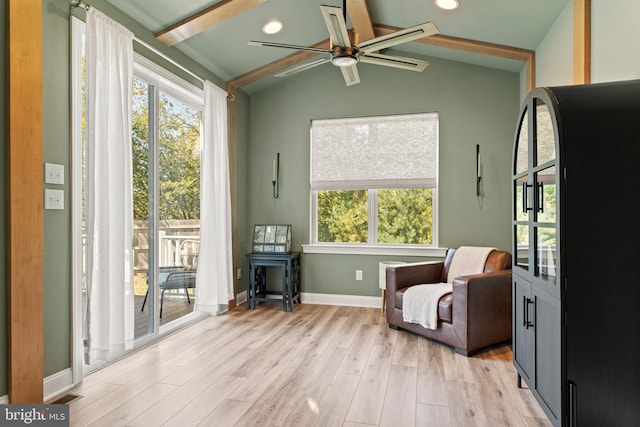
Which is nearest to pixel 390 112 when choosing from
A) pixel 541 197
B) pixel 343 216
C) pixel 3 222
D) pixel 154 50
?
pixel 343 216

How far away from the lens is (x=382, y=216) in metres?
4.57

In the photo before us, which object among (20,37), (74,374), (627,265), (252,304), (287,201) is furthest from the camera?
(287,201)

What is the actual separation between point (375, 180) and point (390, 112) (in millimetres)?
808

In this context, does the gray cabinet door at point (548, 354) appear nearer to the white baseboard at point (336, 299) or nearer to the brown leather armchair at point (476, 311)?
the brown leather armchair at point (476, 311)

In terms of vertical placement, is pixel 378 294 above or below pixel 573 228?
below

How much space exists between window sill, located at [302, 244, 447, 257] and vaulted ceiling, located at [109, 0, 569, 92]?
209 cm

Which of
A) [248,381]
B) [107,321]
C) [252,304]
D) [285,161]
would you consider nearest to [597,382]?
[248,381]

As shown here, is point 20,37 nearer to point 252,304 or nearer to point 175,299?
point 175,299

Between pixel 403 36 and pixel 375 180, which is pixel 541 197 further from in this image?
pixel 375 180

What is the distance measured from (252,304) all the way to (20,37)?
3.21m

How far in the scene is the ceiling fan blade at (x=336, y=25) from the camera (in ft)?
7.43

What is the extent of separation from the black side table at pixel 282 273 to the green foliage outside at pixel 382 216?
57 cm

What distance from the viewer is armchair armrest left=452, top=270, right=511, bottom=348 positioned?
301 centimetres

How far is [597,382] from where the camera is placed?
5.26 feet
